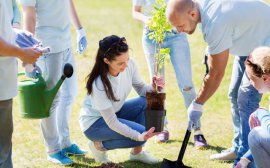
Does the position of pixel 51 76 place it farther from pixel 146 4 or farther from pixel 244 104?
pixel 244 104

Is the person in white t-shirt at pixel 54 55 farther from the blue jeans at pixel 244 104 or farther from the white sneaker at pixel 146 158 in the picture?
the blue jeans at pixel 244 104

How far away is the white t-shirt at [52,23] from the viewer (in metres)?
4.13

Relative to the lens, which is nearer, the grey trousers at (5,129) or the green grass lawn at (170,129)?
the grey trousers at (5,129)

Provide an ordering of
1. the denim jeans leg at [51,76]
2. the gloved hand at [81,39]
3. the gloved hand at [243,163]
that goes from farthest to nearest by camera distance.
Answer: the gloved hand at [81,39] → the denim jeans leg at [51,76] → the gloved hand at [243,163]

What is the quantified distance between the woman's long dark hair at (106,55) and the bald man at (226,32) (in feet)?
1.61

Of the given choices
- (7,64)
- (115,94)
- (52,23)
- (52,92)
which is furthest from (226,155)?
(7,64)

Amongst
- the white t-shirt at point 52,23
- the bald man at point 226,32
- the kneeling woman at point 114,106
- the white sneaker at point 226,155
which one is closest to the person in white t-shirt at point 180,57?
the white sneaker at point 226,155

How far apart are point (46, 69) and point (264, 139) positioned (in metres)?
1.91

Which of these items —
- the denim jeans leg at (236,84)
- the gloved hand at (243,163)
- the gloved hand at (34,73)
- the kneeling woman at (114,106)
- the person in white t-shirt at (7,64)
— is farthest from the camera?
the denim jeans leg at (236,84)

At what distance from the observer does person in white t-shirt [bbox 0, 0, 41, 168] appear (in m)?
3.05

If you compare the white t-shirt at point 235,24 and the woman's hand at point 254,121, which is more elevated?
the white t-shirt at point 235,24

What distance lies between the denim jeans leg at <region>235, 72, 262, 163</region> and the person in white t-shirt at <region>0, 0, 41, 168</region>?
1641mm

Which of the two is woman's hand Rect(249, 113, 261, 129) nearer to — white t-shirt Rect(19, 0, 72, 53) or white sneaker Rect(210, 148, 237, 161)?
white sneaker Rect(210, 148, 237, 161)

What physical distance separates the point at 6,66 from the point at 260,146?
1.73 meters
